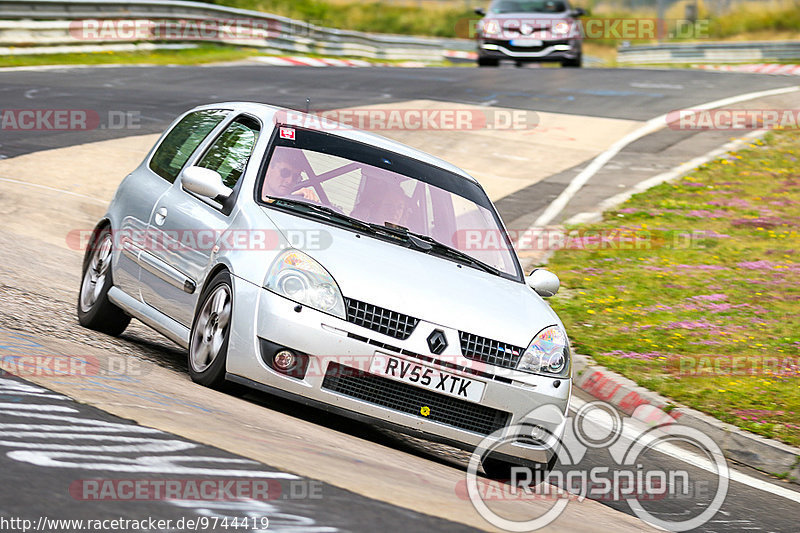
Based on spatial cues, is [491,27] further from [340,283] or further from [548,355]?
[340,283]

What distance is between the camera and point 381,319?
5746 millimetres

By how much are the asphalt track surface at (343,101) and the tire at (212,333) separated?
408mm

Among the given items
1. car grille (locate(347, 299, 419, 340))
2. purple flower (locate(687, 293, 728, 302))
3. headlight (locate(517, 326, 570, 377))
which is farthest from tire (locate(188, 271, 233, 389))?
purple flower (locate(687, 293, 728, 302))

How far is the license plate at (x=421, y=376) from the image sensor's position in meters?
5.70

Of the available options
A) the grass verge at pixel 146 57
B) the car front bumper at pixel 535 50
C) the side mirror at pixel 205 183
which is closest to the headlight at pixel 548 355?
the side mirror at pixel 205 183

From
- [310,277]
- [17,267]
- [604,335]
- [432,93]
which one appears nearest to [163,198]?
[310,277]

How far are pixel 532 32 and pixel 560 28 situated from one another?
698mm

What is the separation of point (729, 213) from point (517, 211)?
2.91 meters

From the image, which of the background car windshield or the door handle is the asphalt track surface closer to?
the door handle

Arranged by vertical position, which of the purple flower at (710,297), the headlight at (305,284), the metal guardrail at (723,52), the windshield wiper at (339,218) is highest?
the windshield wiper at (339,218)

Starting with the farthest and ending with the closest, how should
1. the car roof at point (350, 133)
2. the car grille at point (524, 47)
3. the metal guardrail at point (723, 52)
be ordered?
the metal guardrail at point (723, 52)
the car grille at point (524, 47)
the car roof at point (350, 133)

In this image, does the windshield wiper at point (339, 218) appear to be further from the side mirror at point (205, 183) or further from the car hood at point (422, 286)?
the side mirror at point (205, 183)

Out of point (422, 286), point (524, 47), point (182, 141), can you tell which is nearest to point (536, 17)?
point (524, 47)

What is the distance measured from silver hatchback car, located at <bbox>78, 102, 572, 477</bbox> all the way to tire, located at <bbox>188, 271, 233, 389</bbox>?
12 millimetres
